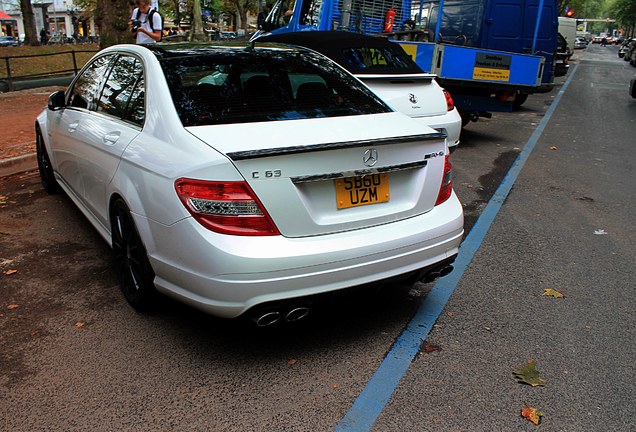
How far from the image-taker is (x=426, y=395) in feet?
9.39

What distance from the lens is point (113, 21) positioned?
13625 mm

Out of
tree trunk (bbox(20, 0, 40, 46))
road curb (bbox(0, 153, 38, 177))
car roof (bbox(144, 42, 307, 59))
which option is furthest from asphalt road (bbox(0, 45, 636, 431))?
tree trunk (bbox(20, 0, 40, 46))

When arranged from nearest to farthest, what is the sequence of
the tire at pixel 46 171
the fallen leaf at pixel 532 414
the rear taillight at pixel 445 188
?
1. the fallen leaf at pixel 532 414
2. the rear taillight at pixel 445 188
3. the tire at pixel 46 171

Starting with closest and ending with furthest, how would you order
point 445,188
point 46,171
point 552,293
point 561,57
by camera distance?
point 445,188 < point 552,293 < point 46,171 < point 561,57

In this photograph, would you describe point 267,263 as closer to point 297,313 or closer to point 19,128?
point 297,313

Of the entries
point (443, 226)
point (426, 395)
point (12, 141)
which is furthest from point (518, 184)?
point (12, 141)

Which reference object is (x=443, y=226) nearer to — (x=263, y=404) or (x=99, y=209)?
(x=263, y=404)

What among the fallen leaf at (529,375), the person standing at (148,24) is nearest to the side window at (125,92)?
the fallen leaf at (529,375)

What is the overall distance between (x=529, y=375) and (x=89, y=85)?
152 inches

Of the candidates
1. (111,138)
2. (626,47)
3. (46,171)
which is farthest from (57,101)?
(626,47)

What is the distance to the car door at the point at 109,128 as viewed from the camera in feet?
11.8

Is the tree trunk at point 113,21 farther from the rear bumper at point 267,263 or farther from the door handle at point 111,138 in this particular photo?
the rear bumper at point 267,263

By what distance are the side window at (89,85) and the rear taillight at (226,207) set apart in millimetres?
2050

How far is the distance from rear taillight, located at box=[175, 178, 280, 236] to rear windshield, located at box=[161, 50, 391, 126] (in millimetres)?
517
